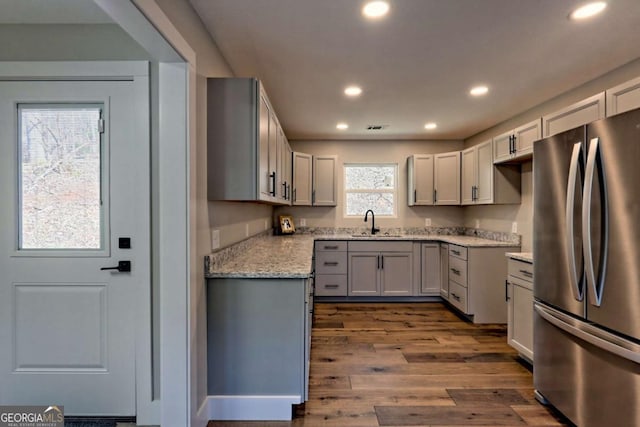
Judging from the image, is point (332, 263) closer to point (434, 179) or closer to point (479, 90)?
point (434, 179)

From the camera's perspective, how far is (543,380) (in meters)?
2.00

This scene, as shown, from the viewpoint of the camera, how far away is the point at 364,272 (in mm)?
4305

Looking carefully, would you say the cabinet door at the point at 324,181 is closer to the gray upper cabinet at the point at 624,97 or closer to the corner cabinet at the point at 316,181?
the corner cabinet at the point at 316,181

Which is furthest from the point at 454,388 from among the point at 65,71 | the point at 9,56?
the point at 9,56

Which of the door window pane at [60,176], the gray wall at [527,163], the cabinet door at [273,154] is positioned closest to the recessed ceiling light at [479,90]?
the gray wall at [527,163]

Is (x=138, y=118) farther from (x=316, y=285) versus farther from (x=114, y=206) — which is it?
(x=316, y=285)

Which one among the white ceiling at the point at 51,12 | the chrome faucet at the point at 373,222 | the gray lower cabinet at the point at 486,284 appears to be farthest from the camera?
the chrome faucet at the point at 373,222

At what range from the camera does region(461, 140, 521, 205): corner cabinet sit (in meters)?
3.53

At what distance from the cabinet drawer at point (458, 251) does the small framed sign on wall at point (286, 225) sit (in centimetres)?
216

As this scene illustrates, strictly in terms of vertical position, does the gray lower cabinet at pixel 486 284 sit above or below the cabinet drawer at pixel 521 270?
below

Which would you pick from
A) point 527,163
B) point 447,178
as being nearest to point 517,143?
point 527,163

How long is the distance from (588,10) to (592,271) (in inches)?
55.1

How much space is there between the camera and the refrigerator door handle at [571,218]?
167cm

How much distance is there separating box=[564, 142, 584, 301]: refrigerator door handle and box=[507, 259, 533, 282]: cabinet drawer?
730 millimetres
